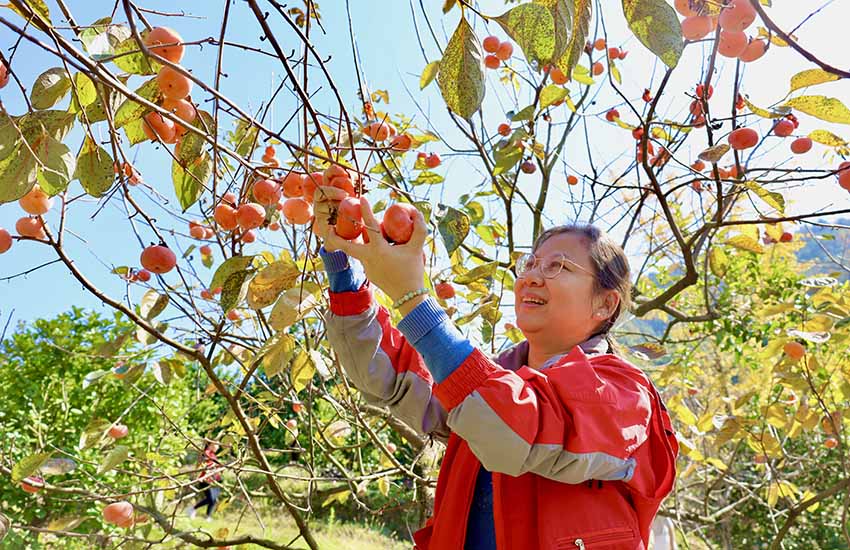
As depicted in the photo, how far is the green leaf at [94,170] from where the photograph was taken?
2.30 feet

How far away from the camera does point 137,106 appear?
76 cm

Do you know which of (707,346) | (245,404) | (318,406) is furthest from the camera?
(707,346)

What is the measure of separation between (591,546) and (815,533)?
6.17m

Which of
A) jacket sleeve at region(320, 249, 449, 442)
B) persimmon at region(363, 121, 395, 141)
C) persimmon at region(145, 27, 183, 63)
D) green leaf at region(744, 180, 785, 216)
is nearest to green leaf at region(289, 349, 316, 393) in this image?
jacket sleeve at region(320, 249, 449, 442)

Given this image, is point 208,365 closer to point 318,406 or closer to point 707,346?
point 318,406

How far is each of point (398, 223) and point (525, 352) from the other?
50cm

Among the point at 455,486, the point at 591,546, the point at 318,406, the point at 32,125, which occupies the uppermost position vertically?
the point at 318,406

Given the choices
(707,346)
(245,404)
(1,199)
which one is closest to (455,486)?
(1,199)

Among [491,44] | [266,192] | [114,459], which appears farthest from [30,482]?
[491,44]

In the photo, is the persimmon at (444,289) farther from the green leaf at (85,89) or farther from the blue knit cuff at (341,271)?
the green leaf at (85,89)

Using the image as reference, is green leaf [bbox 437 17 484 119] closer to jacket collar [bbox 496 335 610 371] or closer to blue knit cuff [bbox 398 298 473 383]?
blue knit cuff [bbox 398 298 473 383]

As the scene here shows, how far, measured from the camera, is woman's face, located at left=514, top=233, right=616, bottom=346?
1010 millimetres

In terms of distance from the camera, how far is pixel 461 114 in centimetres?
62

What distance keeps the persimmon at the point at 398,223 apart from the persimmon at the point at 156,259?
382mm
